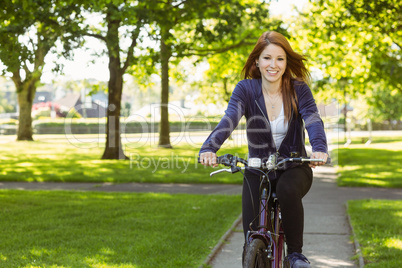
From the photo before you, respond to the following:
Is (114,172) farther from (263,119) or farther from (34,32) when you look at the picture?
(263,119)

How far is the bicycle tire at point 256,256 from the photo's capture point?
10.7 ft

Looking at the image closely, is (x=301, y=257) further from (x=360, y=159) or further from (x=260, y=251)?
(x=360, y=159)

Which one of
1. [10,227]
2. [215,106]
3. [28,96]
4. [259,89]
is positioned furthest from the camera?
[215,106]

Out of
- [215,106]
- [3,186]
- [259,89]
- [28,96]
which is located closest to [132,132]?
[215,106]

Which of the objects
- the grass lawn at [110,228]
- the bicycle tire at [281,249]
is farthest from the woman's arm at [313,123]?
the grass lawn at [110,228]

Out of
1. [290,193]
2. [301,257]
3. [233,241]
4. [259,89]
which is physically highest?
[259,89]

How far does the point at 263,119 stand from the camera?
3.72 metres

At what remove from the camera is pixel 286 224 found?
355 centimetres

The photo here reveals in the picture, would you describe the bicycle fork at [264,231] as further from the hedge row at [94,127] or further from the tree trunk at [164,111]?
the hedge row at [94,127]

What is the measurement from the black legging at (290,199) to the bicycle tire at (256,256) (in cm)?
23

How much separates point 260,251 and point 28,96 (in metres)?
34.6

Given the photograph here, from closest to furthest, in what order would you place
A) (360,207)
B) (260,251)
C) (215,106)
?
(260,251)
(360,207)
(215,106)

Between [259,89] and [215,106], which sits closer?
[259,89]

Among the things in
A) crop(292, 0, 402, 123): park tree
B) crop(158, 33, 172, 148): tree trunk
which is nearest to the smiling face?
crop(292, 0, 402, 123): park tree
